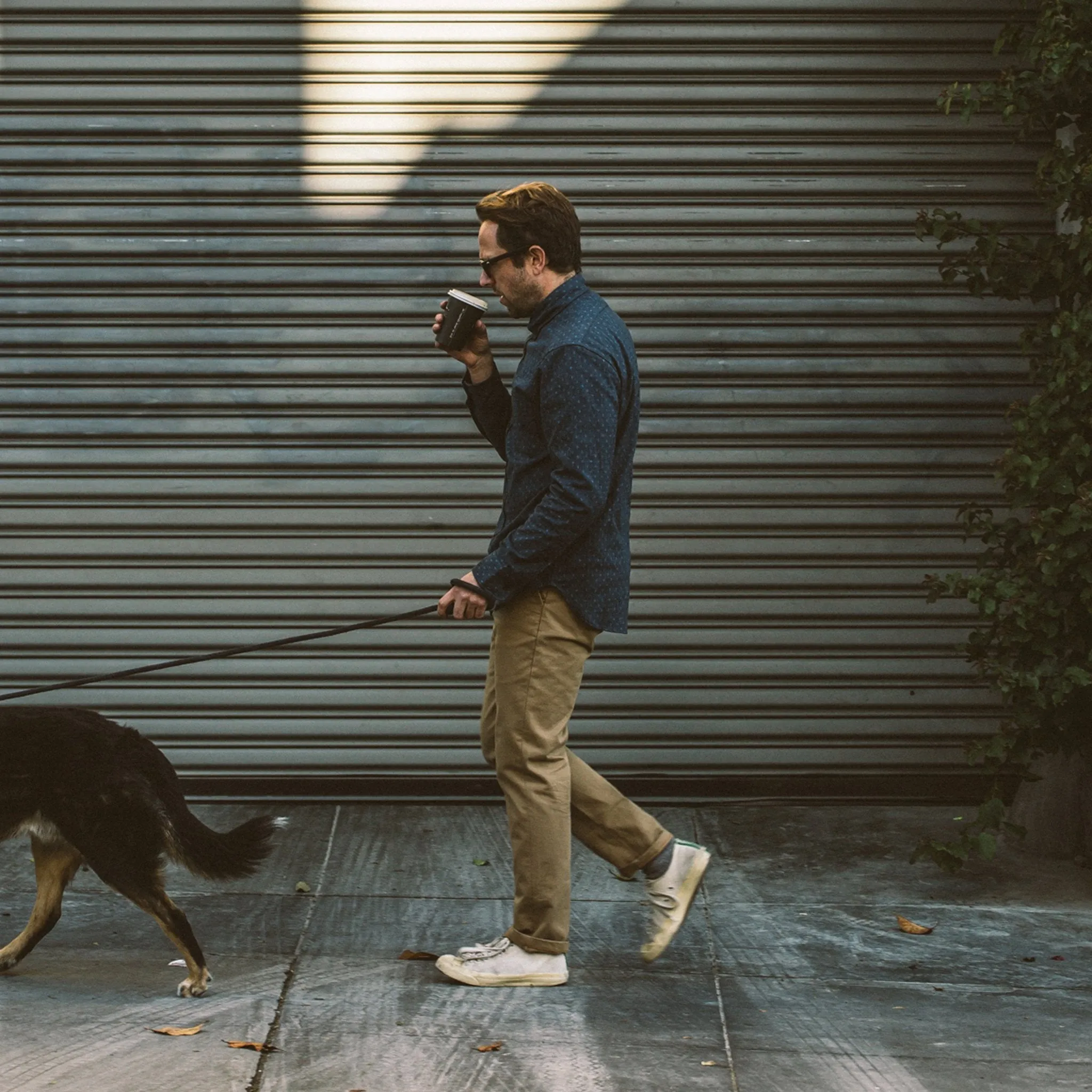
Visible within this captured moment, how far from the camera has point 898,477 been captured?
6.20m

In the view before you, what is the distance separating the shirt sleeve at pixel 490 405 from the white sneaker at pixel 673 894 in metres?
1.39

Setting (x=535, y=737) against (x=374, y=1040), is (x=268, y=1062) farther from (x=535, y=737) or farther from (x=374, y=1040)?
(x=535, y=737)

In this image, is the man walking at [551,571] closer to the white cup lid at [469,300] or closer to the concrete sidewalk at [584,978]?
the white cup lid at [469,300]

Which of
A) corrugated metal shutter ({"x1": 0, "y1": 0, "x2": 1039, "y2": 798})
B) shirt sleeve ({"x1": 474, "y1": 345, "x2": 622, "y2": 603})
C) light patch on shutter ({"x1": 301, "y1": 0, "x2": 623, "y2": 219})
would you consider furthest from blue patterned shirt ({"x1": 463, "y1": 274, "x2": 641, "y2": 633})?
light patch on shutter ({"x1": 301, "y1": 0, "x2": 623, "y2": 219})

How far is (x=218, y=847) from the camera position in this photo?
4.48 meters

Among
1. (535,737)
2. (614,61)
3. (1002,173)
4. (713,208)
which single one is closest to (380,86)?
(614,61)

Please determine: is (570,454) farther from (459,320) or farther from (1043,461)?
(1043,461)

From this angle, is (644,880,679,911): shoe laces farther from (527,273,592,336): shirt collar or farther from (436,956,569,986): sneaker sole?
(527,273,592,336): shirt collar

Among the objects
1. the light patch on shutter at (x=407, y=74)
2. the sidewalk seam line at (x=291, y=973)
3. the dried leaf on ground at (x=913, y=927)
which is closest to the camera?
the sidewalk seam line at (x=291, y=973)

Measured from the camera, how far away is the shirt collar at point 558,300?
439 cm

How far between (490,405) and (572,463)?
661 mm

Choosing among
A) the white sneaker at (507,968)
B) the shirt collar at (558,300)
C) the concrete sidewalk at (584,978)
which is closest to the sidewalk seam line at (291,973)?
the concrete sidewalk at (584,978)

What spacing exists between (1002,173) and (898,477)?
4.32 ft

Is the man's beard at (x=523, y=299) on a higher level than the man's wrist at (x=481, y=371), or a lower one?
higher
